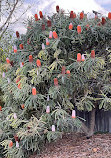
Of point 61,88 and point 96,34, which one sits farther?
point 96,34

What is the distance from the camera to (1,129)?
Answer: 3.80m

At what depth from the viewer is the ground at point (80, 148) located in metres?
3.31

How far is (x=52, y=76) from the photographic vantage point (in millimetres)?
3281

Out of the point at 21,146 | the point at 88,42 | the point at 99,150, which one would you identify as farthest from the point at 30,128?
the point at 88,42

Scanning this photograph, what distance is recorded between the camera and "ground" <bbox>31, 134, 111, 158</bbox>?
3.31 metres

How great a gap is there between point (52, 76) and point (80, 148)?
139 cm

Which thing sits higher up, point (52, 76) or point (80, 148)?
point (52, 76)

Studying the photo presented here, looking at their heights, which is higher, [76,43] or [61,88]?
[76,43]

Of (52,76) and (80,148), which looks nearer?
(52,76)

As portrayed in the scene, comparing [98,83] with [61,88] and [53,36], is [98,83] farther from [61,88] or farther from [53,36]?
[53,36]

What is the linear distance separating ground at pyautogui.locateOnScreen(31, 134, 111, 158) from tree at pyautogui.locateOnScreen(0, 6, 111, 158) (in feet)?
0.96

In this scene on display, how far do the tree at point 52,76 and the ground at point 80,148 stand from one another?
0.29m

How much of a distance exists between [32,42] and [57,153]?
2.03 metres

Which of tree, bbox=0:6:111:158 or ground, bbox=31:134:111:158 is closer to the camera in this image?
tree, bbox=0:6:111:158
